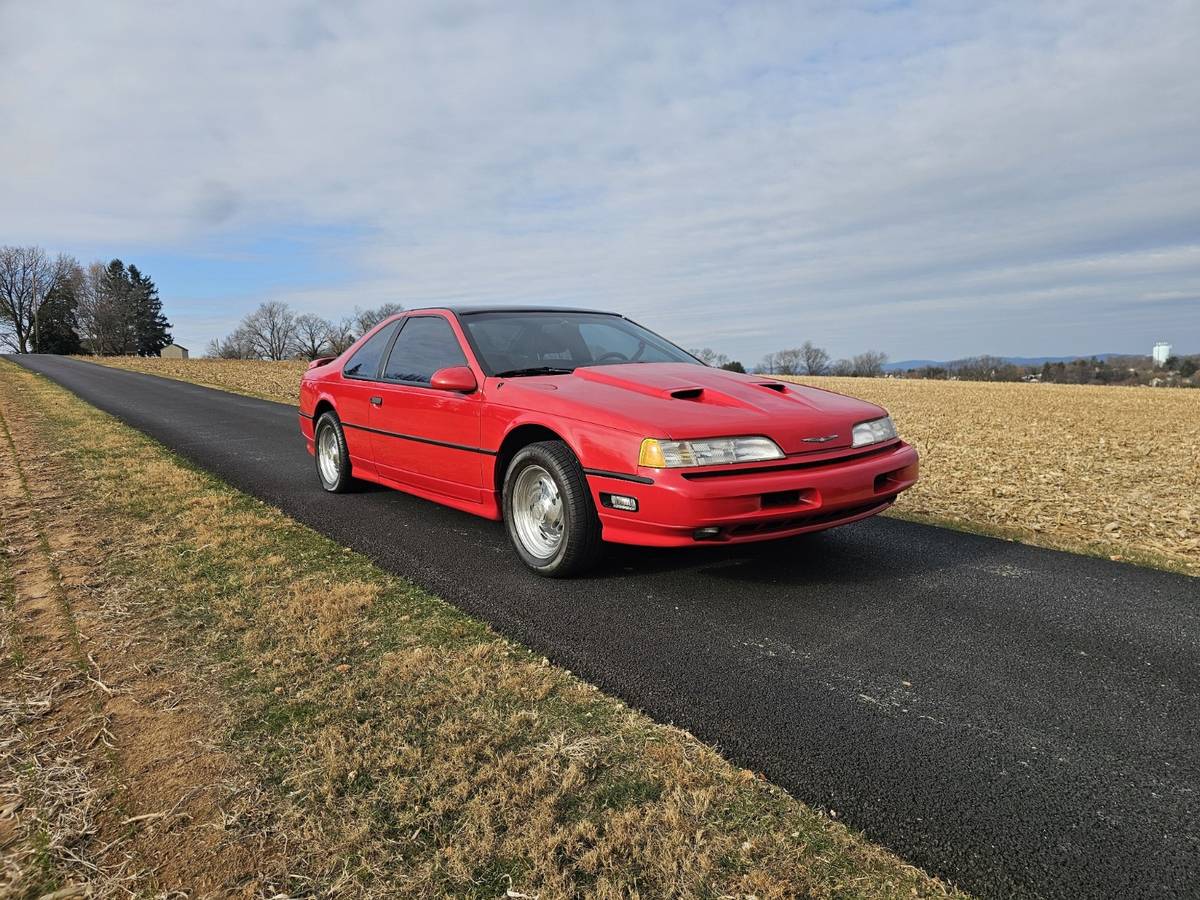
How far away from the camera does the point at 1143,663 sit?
2.86 meters

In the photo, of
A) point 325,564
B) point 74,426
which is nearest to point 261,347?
point 74,426

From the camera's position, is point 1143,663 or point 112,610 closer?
point 1143,663

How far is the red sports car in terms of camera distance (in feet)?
10.8

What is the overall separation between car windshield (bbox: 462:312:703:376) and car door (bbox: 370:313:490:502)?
0.19 meters

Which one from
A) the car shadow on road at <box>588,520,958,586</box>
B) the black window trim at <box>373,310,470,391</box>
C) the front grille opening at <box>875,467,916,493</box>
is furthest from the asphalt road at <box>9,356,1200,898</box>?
the black window trim at <box>373,310,470,391</box>

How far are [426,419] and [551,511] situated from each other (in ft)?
4.14

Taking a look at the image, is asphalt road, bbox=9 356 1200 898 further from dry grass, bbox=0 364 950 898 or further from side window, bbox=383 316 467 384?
side window, bbox=383 316 467 384

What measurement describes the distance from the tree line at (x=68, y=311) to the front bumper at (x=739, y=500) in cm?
8951

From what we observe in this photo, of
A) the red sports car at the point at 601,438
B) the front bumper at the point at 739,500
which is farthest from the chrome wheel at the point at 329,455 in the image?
the front bumper at the point at 739,500

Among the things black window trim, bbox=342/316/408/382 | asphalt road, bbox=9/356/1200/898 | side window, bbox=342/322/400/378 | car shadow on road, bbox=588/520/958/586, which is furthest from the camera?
side window, bbox=342/322/400/378

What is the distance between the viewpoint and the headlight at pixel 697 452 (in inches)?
128

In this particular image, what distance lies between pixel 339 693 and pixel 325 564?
1.62 m

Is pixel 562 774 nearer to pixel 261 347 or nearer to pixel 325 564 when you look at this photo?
pixel 325 564

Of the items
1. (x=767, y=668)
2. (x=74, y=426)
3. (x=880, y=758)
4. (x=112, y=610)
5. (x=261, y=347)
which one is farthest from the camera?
(x=261, y=347)
